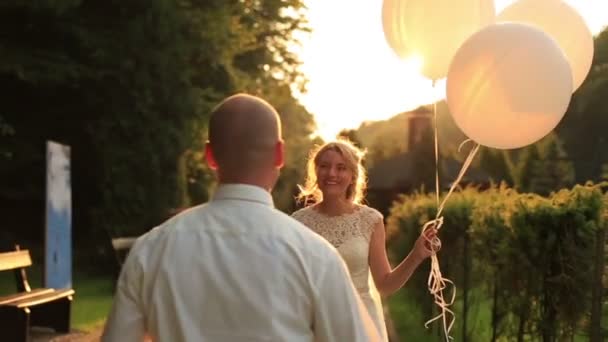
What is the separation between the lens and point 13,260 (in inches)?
416

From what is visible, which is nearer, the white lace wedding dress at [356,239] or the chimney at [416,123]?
the white lace wedding dress at [356,239]

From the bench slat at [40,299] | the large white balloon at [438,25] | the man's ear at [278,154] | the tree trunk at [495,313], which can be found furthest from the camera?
the bench slat at [40,299]

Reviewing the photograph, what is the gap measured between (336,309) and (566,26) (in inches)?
161

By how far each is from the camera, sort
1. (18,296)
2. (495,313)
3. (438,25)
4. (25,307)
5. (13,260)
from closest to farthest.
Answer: (438,25) → (495,313) → (25,307) → (18,296) → (13,260)

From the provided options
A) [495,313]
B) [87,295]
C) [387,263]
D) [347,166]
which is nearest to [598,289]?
[495,313]

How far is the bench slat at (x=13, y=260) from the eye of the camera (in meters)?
10.1

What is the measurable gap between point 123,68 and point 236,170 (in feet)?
64.6

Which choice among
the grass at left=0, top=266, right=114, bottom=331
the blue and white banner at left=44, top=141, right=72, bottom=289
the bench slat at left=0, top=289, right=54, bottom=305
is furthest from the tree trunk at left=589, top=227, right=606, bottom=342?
the blue and white banner at left=44, top=141, right=72, bottom=289

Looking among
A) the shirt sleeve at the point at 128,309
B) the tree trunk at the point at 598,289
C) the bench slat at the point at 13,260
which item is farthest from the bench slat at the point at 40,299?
the shirt sleeve at the point at 128,309

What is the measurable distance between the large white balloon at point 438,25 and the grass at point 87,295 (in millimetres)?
6191

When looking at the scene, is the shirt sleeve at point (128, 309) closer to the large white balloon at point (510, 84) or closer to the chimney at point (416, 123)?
the large white balloon at point (510, 84)

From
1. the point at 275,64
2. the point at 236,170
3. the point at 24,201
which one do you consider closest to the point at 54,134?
the point at 24,201

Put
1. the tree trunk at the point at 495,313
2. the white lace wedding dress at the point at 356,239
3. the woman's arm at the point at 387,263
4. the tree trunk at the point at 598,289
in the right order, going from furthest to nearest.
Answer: the tree trunk at the point at 495,313
the tree trunk at the point at 598,289
the white lace wedding dress at the point at 356,239
the woman's arm at the point at 387,263

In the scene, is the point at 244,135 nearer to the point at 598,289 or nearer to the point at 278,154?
the point at 278,154
